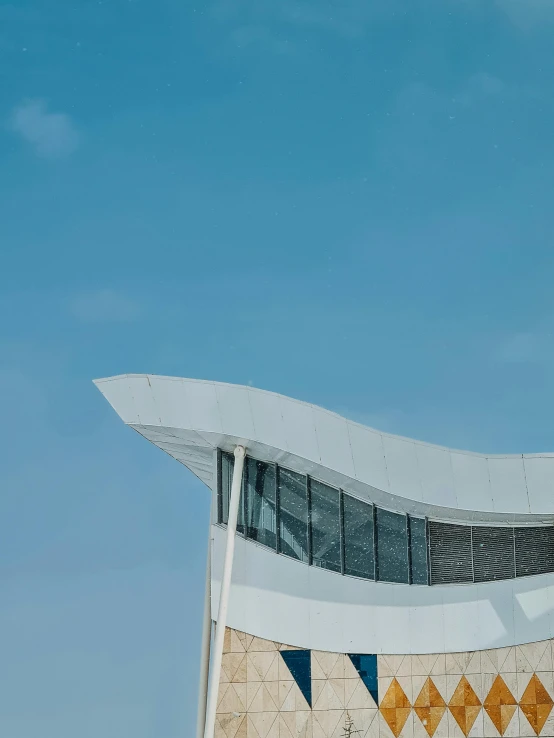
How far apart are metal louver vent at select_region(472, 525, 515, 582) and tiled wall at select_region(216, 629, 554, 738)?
119 centimetres

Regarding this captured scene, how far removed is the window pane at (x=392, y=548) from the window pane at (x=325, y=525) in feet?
2.30

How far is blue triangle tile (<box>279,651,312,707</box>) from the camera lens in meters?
15.5

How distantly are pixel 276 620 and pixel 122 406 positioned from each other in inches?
173

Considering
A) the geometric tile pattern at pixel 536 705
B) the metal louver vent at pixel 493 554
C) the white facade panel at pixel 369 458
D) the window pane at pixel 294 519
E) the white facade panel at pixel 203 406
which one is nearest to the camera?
the geometric tile pattern at pixel 536 705

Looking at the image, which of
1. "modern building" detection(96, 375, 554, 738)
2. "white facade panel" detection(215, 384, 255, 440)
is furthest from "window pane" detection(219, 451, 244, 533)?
"white facade panel" detection(215, 384, 255, 440)

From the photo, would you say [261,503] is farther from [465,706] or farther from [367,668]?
[465,706]

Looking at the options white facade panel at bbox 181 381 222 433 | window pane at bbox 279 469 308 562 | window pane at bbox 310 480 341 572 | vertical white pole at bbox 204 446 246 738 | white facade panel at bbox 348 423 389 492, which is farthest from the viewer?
window pane at bbox 279 469 308 562

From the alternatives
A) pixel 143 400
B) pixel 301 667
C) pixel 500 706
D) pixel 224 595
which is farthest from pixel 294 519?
pixel 500 706

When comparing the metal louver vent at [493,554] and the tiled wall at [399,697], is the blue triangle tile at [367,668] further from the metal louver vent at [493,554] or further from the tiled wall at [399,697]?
the metal louver vent at [493,554]

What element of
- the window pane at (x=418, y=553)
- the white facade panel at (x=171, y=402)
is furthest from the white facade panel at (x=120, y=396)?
the window pane at (x=418, y=553)

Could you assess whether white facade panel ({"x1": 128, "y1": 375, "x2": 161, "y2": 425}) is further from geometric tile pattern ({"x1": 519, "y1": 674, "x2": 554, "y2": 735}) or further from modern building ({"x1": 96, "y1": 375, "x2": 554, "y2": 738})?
geometric tile pattern ({"x1": 519, "y1": 674, "x2": 554, "y2": 735})

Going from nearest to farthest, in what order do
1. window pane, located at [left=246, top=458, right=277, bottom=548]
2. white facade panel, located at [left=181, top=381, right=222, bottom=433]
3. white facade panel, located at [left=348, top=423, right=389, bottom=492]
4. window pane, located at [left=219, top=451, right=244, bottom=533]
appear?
1. white facade panel, located at [left=348, top=423, right=389, bottom=492]
2. white facade panel, located at [left=181, top=381, right=222, bottom=433]
3. window pane, located at [left=246, top=458, right=277, bottom=548]
4. window pane, located at [left=219, top=451, right=244, bottom=533]

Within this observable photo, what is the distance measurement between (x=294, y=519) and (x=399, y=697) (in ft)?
10.8

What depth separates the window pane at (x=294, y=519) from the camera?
53.0ft
